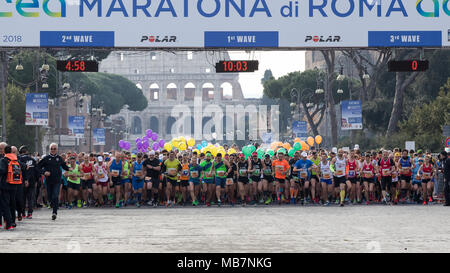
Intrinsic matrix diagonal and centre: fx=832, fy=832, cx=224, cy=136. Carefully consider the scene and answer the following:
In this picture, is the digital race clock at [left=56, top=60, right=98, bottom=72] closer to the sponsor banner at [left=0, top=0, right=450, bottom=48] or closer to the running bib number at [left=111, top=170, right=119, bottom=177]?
the sponsor banner at [left=0, top=0, right=450, bottom=48]

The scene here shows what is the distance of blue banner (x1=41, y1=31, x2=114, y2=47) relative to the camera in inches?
974

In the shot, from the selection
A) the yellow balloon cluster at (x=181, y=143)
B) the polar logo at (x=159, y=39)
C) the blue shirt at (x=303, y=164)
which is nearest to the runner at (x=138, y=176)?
the polar logo at (x=159, y=39)

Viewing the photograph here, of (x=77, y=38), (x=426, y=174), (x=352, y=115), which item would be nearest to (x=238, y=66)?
(x=77, y=38)

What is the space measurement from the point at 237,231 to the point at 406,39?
1284 cm

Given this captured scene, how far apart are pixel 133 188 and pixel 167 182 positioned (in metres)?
0.98

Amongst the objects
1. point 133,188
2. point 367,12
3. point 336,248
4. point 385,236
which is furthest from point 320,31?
point 336,248

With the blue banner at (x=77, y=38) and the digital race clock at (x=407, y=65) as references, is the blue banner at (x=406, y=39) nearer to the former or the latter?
the digital race clock at (x=407, y=65)

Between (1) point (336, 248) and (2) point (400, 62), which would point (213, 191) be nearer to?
(2) point (400, 62)

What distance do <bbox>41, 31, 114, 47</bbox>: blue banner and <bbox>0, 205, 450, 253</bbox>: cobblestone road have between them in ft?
18.9

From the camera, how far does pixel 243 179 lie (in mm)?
23906

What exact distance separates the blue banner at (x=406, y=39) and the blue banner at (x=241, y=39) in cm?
312

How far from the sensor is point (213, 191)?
2419 cm

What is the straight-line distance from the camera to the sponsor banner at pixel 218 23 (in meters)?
25.0

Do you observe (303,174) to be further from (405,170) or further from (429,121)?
(429,121)
